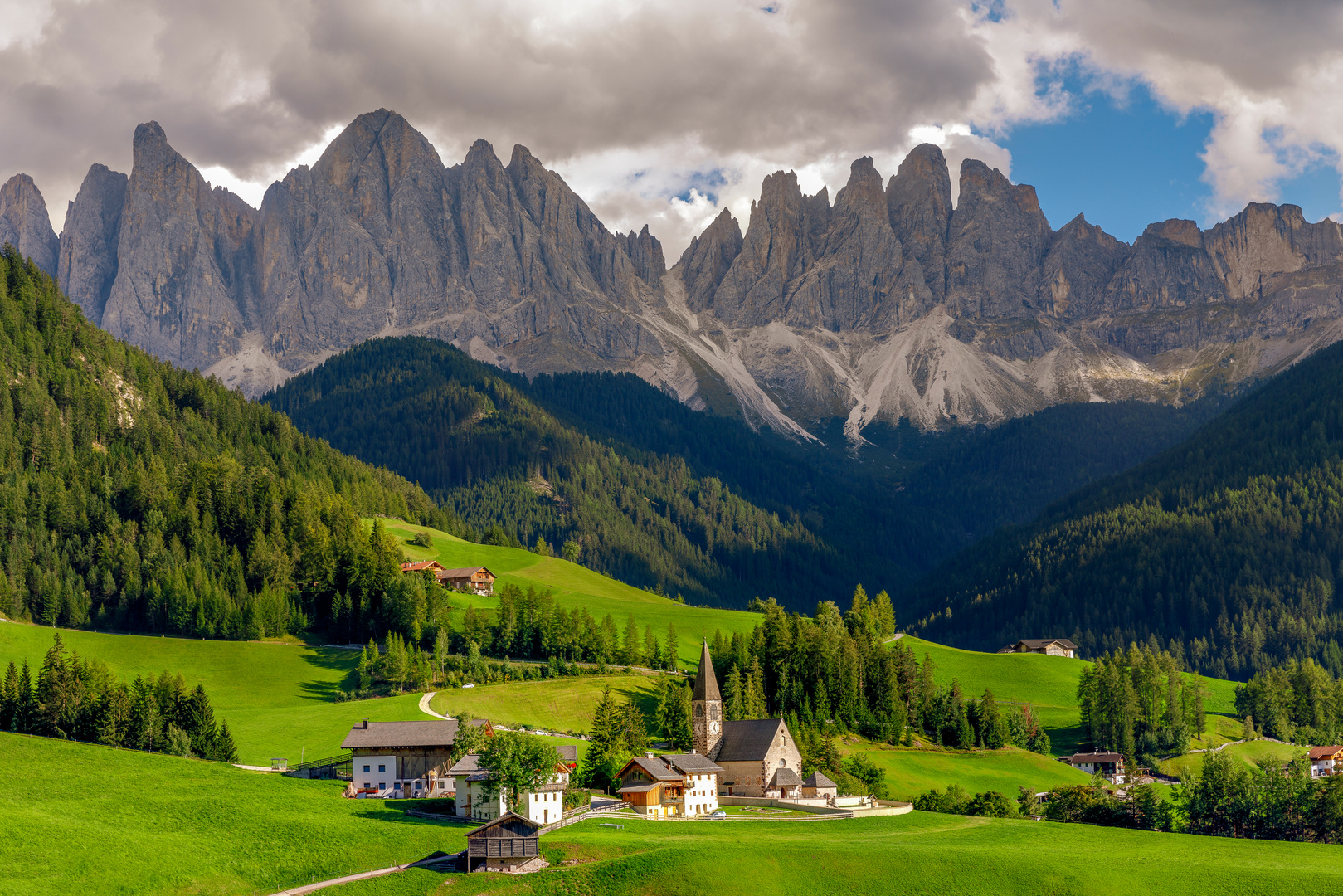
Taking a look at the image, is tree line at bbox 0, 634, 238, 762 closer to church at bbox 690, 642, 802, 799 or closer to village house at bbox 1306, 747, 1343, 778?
church at bbox 690, 642, 802, 799

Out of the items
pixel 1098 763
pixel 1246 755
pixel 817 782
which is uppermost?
pixel 817 782

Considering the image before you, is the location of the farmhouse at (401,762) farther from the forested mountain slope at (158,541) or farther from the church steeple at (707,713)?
the forested mountain slope at (158,541)

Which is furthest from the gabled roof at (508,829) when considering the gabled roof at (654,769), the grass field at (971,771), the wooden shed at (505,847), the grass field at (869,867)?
the grass field at (971,771)

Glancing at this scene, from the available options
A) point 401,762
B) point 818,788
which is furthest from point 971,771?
point 401,762

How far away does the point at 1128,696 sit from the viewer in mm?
162250

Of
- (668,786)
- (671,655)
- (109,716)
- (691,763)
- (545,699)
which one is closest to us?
→ (668,786)

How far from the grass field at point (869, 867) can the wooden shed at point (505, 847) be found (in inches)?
47.2

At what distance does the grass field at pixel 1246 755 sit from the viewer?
491ft

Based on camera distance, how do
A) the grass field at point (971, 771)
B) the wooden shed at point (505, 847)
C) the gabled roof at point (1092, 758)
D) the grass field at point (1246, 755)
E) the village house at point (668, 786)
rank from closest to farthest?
the wooden shed at point (505, 847) < the village house at point (668, 786) < the grass field at point (971, 771) < the gabled roof at point (1092, 758) < the grass field at point (1246, 755)

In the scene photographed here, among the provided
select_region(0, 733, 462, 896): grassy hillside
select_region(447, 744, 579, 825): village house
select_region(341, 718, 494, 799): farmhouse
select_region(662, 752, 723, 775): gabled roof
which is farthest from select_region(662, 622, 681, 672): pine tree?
select_region(0, 733, 462, 896): grassy hillside

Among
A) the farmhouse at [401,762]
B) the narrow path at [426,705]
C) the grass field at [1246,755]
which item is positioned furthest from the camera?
the grass field at [1246,755]

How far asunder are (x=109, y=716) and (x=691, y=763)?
143ft

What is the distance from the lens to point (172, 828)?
7688 cm

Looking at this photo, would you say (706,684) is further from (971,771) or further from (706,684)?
(971,771)
